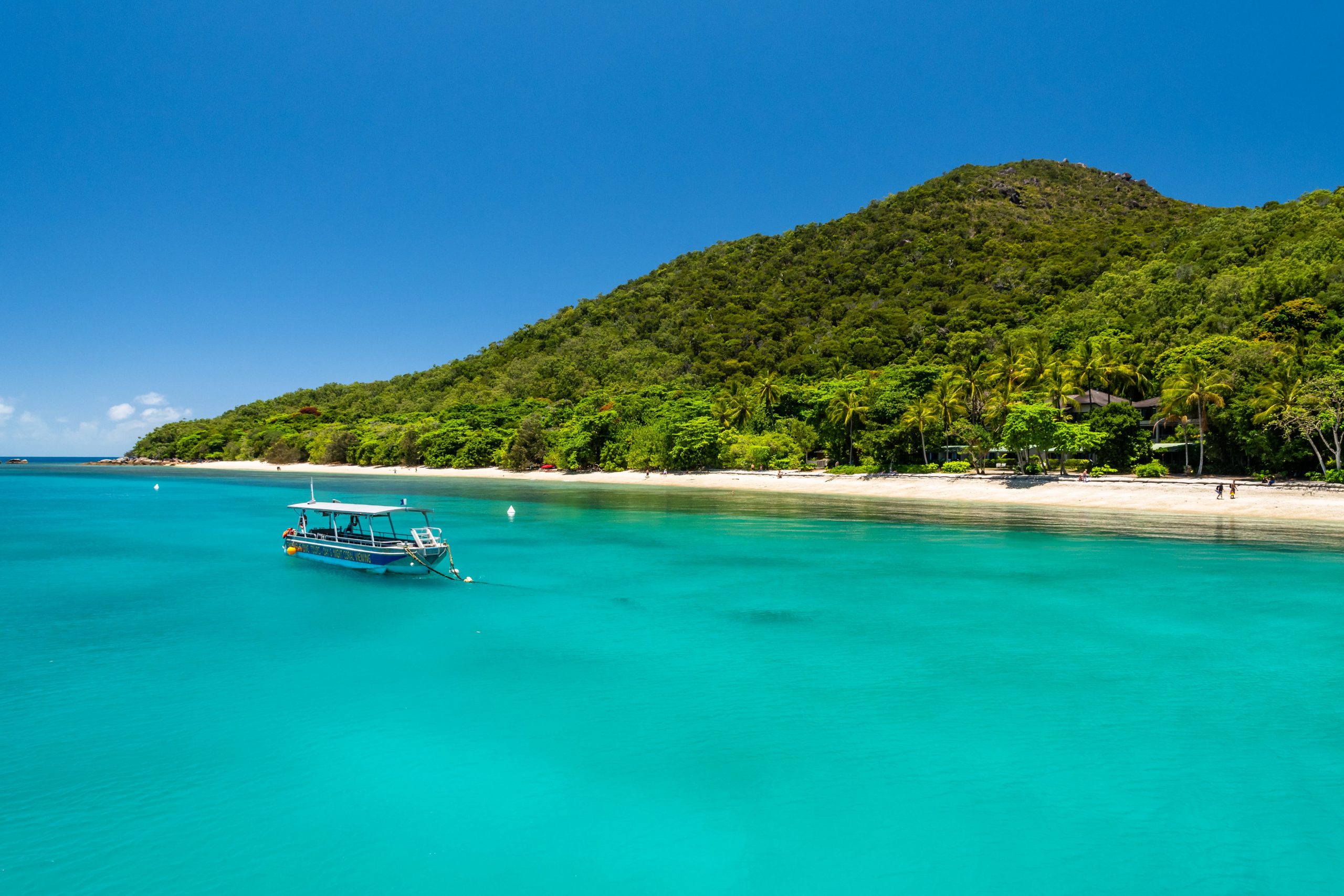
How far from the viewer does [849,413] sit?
242ft

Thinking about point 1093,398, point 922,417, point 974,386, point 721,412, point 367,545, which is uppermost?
point 974,386

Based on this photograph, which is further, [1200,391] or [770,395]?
[770,395]

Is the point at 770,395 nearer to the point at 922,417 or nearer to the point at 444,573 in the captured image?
the point at 922,417

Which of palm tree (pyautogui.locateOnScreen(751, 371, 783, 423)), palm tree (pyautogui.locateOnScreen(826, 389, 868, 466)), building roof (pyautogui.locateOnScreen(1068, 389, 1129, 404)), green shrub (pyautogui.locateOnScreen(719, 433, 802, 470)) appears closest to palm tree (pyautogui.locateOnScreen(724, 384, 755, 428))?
palm tree (pyautogui.locateOnScreen(751, 371, 783, 423))

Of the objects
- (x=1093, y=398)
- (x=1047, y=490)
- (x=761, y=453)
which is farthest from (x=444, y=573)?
(x=1093, y=398)

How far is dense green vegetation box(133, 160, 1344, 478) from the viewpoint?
58938 millimetres

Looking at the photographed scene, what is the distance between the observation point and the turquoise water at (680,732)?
369 inches

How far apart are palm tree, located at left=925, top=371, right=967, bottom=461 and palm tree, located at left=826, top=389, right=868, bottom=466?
6798mm

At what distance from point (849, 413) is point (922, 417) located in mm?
8402

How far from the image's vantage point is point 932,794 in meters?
11.0

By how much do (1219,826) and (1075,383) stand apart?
71.8 metres

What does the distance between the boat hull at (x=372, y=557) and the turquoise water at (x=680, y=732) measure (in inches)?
29.6

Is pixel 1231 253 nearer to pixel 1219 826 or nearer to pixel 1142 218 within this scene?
pixel 1142 218

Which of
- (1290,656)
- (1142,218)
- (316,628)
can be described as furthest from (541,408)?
(1142,218)
